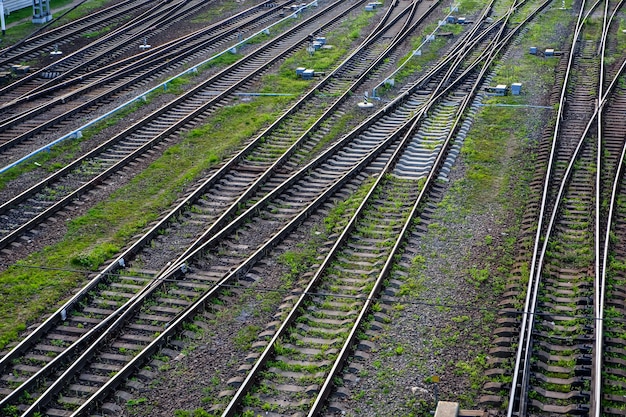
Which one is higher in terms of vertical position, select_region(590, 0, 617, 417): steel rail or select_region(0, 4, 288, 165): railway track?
select_region(0, 4, 288, 165): railway track

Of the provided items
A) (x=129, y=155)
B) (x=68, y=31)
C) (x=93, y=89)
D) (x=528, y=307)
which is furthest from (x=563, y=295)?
(x=68, y=31)

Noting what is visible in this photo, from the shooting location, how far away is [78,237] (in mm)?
17891

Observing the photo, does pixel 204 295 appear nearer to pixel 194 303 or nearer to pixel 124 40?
pixel 194 303

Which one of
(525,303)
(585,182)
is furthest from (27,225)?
(585,182)

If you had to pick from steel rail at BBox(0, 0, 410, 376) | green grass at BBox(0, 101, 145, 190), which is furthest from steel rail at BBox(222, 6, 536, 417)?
green grass at BBox(0, 101, 145, 190)

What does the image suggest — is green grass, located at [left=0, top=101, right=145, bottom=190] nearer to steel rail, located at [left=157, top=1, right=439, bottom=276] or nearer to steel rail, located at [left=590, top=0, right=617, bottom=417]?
steel rail, located at [left=157, top=1, right=439, bottom=276]

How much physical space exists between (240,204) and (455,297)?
18.5 feet

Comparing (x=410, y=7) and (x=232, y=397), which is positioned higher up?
(x=410, y=7)

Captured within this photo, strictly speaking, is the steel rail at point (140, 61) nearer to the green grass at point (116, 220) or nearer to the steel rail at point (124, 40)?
the steel rail at point (124, 40)

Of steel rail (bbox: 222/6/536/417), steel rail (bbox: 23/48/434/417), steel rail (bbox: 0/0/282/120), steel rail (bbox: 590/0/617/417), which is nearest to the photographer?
steel rail (bbox: 590/0/617/417)

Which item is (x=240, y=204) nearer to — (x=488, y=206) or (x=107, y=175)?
(x=107, y=175)

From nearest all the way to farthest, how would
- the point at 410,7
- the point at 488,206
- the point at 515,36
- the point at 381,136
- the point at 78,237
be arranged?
the point at 78,237 → the point at 488,206 → the point at 381,136 → the point at 515,36 → the point at 410,7

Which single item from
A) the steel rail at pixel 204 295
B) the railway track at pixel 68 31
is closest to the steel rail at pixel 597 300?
the steel rail at pixel 204 295

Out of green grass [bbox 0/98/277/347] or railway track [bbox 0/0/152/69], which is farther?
railway track [bbox 0/0/152/69]
